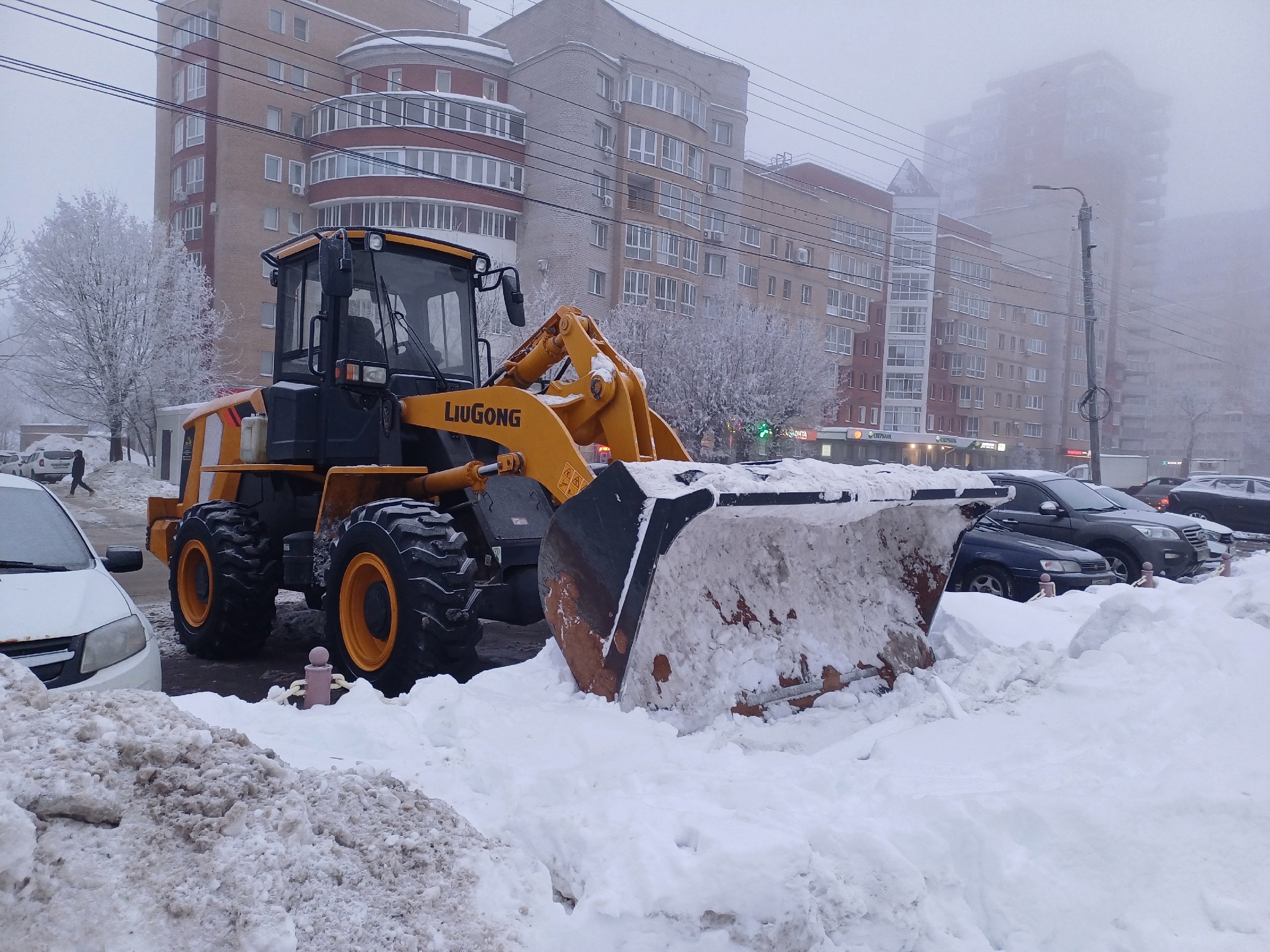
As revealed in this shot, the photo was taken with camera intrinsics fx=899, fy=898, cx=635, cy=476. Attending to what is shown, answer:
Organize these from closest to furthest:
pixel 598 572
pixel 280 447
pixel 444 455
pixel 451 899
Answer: pixel 451 899 → pixel 598 572 → pixel 444 455 → pixel 280 447

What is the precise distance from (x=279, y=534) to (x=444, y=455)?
203 cm

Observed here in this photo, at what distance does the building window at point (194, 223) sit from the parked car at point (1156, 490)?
3973cm

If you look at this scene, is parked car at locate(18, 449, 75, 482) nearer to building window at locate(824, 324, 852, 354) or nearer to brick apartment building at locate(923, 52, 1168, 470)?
building window at locate(824, 324, 852, 354)

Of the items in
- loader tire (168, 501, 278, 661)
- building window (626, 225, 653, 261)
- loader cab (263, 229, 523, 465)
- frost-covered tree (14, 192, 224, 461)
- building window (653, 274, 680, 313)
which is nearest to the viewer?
loader cab (263, 229, 523, 465)

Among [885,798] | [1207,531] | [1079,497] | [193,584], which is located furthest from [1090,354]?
[885,798]

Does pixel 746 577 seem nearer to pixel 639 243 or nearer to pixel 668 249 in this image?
pixel 639 243

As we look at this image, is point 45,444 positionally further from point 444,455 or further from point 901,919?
point 901,919

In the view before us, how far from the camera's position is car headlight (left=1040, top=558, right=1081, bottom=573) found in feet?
30.7

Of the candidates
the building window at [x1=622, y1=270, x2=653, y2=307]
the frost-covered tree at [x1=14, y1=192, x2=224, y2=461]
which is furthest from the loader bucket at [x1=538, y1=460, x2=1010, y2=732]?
the building window at [x1=622, y1=270, x2=653, y2=307]

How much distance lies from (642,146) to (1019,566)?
35747 millimetres

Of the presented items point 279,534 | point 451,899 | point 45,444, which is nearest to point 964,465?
point 45,444

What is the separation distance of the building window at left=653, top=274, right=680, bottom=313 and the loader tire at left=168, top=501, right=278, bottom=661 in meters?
35.3

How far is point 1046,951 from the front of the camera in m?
2.72

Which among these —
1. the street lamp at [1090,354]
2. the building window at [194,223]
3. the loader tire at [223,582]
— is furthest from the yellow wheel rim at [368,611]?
the building window at [194,223]
